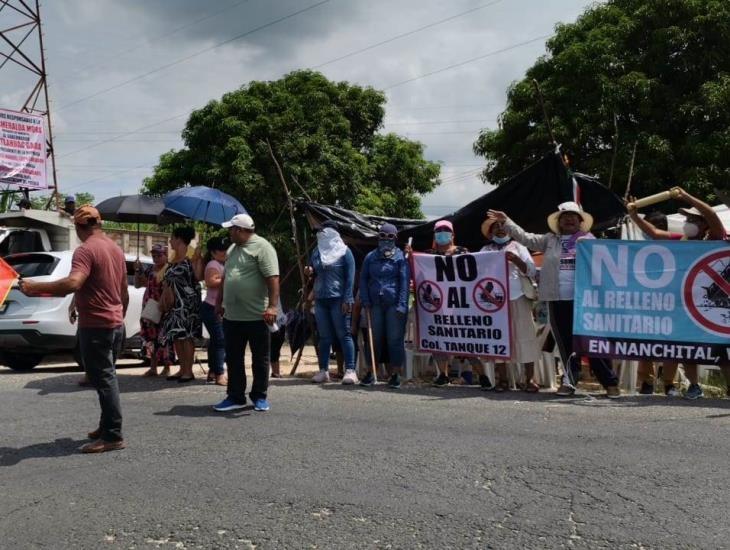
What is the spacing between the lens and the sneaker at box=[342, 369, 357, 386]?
850cm

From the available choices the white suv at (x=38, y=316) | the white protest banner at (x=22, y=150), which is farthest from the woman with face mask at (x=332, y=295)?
the white protest banner at (x=22, y=150)

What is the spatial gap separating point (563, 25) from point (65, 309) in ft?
49.6

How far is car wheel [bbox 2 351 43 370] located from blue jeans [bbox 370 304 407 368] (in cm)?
530

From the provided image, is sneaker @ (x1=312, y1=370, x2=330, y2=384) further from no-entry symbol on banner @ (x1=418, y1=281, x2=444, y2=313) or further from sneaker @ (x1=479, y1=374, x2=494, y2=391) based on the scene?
sneaker @ (x1=479, y1=374, x2=494, y2=391)

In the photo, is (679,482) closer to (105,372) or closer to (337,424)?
(337,424)

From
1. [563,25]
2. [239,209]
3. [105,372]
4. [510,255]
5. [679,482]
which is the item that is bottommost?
[679,482]

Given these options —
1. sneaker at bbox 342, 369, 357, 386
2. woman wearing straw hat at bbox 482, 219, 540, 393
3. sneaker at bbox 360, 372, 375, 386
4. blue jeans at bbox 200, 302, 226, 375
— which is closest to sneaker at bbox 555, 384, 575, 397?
woman wearing straw hat at bbox 482, 219, 540, 393

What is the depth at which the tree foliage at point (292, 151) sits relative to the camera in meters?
21.9

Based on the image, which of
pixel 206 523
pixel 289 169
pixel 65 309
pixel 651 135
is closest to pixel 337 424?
pixel 206 523

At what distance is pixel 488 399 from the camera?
7312 millimetres

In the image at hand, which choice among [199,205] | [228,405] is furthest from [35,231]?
[228,405]

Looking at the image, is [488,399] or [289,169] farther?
[289,169]

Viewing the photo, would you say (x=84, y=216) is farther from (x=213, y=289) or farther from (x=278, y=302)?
(x=213, y=289)

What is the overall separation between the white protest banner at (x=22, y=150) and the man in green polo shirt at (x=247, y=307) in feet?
54.5
